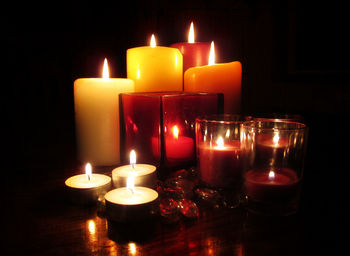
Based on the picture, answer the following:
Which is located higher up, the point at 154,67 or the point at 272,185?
the point at 154,67

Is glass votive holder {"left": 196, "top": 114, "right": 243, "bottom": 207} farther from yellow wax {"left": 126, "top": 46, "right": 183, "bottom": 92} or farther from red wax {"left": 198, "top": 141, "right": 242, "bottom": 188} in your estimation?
yellow wax {"left": 126, "top": 46, "right": 183, "bottom": 92}

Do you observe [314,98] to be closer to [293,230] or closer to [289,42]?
[289,42]

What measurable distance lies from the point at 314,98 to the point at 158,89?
59 cm

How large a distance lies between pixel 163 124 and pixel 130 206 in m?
0.26

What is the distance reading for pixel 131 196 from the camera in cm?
55

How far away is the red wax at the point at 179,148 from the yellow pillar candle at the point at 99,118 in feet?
0.68

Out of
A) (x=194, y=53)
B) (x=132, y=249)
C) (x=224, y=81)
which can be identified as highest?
(x=194, y=53)

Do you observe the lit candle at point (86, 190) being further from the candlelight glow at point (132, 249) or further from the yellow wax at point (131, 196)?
the candlelight glow at point (132, 249)

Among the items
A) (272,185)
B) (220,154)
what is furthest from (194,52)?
(272,185)

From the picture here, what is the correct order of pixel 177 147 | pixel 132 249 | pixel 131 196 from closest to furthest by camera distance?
pixel 132 249, pixel 131 196, pixel 177 147

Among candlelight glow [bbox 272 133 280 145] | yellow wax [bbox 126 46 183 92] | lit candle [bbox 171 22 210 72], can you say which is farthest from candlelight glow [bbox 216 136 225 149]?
lit candle [bbox 171 22 210 72]

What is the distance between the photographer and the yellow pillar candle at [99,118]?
86 cm

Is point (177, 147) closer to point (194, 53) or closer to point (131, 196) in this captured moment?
point (131, 196)

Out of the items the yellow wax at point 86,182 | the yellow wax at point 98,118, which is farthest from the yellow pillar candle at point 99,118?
the yellow wax at point 86,182
